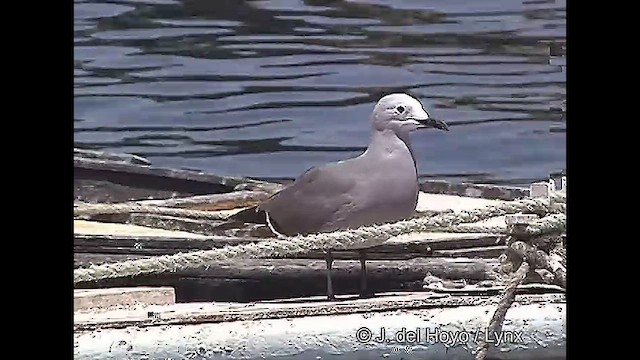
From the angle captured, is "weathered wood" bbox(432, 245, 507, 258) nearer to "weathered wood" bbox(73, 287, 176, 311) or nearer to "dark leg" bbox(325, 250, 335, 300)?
"dark leg" bbox(325, 250, 335, 300)

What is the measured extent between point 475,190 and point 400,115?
0.11 meters

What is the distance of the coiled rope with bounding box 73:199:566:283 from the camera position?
45.7 inches

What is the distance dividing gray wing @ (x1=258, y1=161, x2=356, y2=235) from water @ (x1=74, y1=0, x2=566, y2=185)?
0.01 m

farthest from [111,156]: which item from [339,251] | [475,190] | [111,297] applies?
[475,190]

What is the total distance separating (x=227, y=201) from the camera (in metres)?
1.17

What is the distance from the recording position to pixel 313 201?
3.85ft

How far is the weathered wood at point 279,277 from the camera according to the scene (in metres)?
1.17

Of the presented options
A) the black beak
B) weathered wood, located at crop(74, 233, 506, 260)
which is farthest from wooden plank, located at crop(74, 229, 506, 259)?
the black beak

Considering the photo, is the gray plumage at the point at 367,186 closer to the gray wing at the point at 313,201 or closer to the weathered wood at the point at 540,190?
the gray wing at the point at 313,201

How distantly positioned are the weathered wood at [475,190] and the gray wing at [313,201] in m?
0.08

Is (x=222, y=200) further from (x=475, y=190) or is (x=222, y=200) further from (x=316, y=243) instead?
(x=475, y=190)

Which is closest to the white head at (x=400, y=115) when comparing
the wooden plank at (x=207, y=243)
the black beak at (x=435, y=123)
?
the black beak at (x=435, y=123)
